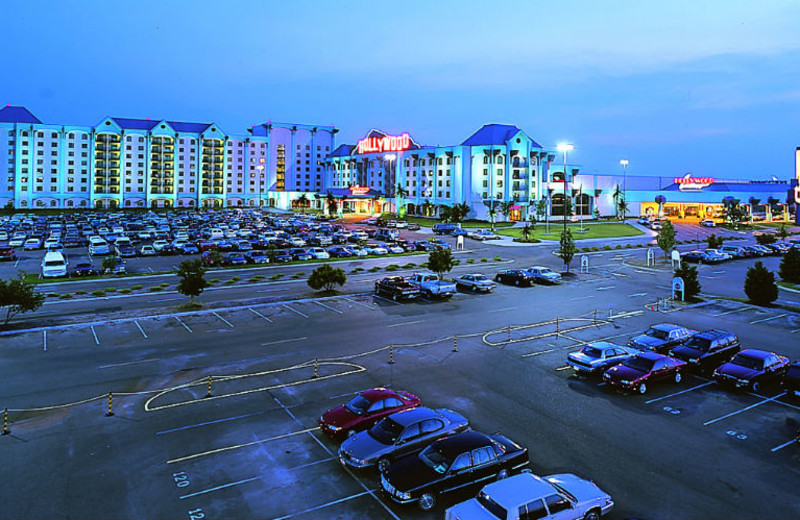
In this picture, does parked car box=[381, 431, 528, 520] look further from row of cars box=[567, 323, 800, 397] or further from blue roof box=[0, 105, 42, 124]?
blue roof box=[0, 105, 42, 124]

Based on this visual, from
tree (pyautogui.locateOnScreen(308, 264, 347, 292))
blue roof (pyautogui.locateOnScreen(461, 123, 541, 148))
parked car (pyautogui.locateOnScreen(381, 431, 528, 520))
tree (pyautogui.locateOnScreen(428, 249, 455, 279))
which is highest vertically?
blue roof (pyautogui.locateOnScreen(461, 123, 541, 148))

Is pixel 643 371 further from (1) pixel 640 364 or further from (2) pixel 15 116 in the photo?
(2) pixel 15 116

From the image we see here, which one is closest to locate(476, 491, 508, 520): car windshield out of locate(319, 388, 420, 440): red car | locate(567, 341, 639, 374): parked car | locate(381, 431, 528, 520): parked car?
locate(381, 431, 528, 520): parked car

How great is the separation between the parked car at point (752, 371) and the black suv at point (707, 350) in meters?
1.39

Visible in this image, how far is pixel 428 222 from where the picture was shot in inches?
4594

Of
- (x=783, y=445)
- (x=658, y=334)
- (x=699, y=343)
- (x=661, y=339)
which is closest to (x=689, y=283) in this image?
(x=658, y=334)

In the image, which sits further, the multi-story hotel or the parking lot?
the multi-story hotel

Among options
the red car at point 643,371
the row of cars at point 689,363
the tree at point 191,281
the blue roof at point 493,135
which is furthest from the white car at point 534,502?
the blue roof at point 493,135

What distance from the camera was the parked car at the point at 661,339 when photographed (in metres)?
25.0

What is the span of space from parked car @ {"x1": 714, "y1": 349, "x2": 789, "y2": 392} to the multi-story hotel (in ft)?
470

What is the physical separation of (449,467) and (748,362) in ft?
50.3

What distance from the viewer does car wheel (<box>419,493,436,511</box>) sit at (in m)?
12.4

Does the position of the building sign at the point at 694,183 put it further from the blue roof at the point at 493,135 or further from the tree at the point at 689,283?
the tree at the point at 689,283

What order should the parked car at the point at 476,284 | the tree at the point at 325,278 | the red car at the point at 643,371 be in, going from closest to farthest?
1. the red car at the point at 643,371
2. the tree at the point at 325,278
3. the parked car at the point at 476,284
